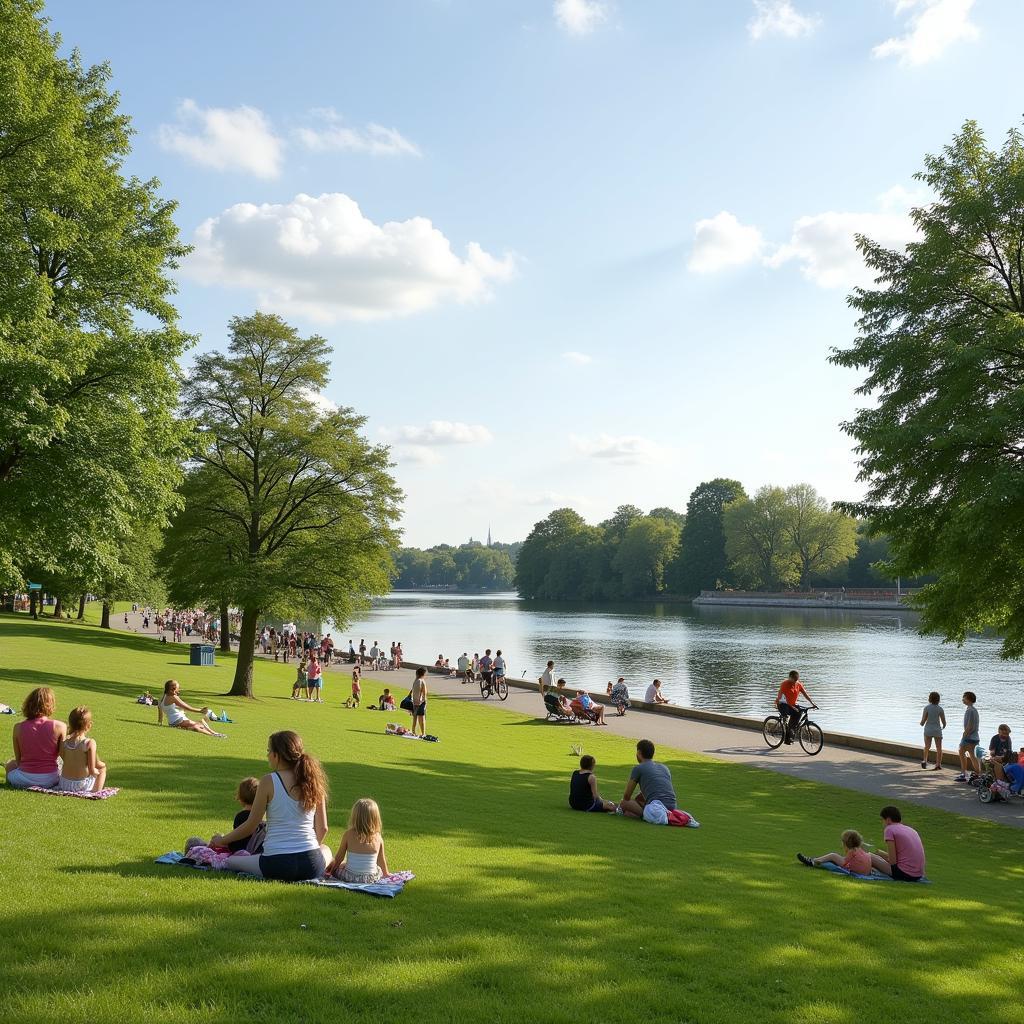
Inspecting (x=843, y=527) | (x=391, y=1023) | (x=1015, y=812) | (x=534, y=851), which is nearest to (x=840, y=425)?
(x=1015, y=812)

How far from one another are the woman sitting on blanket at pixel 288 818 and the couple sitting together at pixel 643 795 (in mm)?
6275

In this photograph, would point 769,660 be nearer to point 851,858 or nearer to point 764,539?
point 851,858

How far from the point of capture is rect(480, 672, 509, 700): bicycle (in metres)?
34.0

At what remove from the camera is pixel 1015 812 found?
622 inches

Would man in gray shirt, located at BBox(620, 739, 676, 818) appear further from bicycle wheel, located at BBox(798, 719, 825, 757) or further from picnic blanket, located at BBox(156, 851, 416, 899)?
bicycle wheel, located at BBox(798, 719, 825, 757)

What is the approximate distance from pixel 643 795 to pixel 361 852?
6484mm

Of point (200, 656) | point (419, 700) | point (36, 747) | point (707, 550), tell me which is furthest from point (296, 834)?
point (707, 550)

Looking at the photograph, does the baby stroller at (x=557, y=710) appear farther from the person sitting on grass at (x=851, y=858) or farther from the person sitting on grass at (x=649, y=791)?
the person sitting on grass at (x=851, y=858)

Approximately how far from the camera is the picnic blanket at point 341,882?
671 cm

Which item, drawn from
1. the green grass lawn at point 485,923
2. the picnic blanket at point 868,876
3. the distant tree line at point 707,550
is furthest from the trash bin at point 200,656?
the distant tree line at point 707,550

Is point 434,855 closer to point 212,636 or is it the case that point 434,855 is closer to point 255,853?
point 255,853

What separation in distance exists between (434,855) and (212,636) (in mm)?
49092

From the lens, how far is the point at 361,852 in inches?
275

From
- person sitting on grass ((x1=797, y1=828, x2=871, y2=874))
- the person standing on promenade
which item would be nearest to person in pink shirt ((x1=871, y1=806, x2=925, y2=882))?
person sitting on grass ((x1=797, y1=828, x2=871, y2=874))
